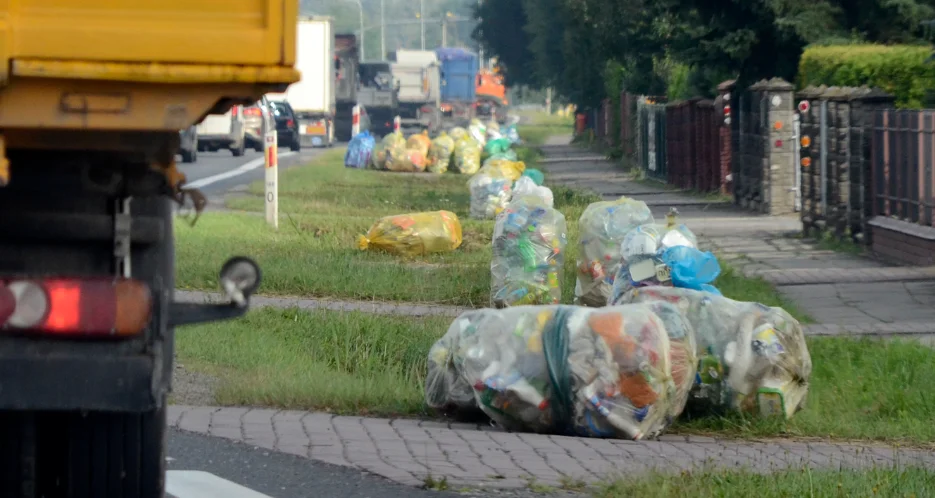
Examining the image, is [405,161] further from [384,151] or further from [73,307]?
[73,307]

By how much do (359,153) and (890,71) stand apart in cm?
1882

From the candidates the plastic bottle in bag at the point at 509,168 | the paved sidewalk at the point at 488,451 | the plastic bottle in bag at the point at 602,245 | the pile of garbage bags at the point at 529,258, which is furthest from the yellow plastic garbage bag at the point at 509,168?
the paved sidewalk at the point at 488,451

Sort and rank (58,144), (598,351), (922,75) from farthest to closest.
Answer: (922,75)
(598,351)
(58,144)

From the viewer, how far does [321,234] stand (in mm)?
16594

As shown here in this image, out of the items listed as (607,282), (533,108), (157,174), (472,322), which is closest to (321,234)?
(607,282)

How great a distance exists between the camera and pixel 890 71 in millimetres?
17359

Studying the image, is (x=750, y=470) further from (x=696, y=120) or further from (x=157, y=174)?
(x=696, y=120)

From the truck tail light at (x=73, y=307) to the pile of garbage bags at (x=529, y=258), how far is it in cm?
710

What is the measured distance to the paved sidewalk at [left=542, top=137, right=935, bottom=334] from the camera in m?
10.8

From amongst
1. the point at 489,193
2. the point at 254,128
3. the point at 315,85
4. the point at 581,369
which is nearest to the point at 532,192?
the point at 581,369

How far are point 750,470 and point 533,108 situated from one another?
156495 millimetres

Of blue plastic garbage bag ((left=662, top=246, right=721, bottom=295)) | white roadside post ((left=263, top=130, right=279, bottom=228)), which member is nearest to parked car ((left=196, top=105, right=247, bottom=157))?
white roadside post ((left=263, top=130, right=279, bottom=228))

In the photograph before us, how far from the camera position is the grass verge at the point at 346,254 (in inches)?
467

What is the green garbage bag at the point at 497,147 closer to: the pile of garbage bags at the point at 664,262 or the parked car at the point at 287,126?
the parked car at the point at 287,126
